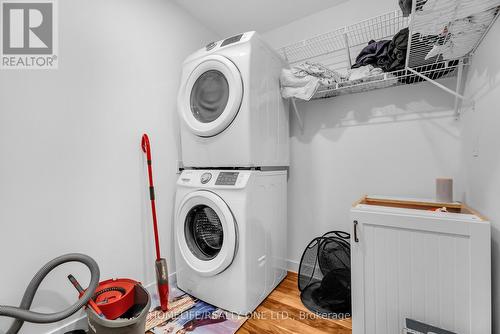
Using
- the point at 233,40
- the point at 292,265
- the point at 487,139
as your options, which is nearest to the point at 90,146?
the point at 233,40

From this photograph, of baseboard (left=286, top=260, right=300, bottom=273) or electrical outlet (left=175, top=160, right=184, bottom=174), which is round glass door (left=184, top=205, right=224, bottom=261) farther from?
baseboard (left=286, top=260, right=300, bottom=273)

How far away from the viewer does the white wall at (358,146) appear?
1.60 meters

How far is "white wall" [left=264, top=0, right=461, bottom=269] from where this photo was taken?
1603mm

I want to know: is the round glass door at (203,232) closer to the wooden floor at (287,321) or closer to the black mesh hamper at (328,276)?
the wooden floor at (287,321)

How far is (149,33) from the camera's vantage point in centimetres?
177

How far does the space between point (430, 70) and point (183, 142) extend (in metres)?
1.77

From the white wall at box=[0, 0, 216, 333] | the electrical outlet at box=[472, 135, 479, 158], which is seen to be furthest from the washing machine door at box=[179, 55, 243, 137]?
the electrical outlet at box=[472, 135, 479, 158]

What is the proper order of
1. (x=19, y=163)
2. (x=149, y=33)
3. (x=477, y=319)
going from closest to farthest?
(x=477, y=319), (x=19, y=163), (x=149, y=33)

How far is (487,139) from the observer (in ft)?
3.36

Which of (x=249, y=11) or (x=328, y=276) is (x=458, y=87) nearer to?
(x=328, y=276)

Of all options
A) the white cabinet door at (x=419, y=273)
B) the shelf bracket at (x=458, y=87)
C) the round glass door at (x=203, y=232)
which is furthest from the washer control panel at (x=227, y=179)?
the shelf bracket at (x=458, y=87)

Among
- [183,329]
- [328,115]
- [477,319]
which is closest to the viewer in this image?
[477,319]

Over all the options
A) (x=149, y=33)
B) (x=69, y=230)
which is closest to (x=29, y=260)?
(x=69, y=230)

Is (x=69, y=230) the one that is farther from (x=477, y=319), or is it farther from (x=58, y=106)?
(x=477, y=319)
